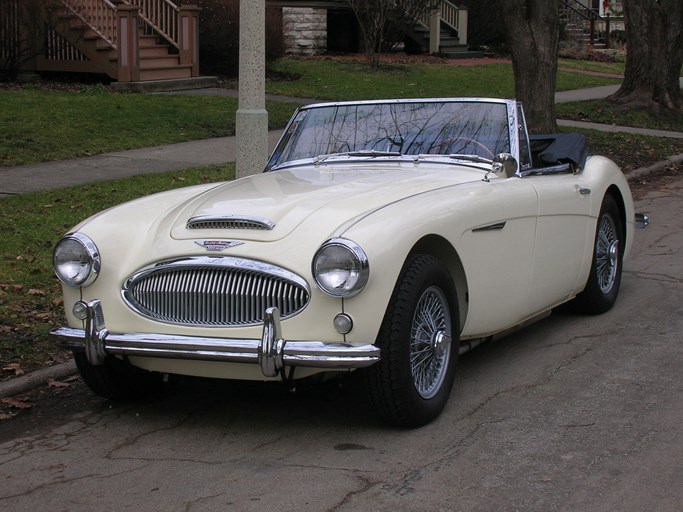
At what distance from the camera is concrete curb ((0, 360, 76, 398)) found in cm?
571

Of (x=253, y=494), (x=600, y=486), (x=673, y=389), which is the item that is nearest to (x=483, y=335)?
(x=673, y=389)

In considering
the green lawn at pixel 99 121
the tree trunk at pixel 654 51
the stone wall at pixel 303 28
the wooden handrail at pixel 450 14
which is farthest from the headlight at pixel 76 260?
the wooden handrail at pixel 450 14

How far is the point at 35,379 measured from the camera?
19.3ft

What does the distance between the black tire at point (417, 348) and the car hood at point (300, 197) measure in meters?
0.43

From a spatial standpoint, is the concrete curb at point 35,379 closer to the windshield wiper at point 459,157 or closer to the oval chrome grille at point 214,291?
the oval chrome grille at point 214,291

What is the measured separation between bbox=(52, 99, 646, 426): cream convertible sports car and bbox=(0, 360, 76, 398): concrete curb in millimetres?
554

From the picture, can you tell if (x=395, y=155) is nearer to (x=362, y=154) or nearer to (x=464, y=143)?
(x=362, y=154)

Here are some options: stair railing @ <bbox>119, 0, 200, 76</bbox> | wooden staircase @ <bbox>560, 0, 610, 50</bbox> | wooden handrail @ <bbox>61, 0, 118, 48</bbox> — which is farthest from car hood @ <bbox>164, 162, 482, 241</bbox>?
wooden staircase @ <bbox>560, 0, 610, 50</bbox>

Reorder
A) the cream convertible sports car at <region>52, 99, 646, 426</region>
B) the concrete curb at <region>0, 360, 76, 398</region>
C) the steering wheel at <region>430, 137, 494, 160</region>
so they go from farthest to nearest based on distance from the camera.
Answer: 1. the steering wheel at <region>430, 137, 494, 160</region>
2. the concrete curb at <region>0, 360, 76, 398</region>
3. the cream convertible sports car at <region>52, 99, 646, 426</region>

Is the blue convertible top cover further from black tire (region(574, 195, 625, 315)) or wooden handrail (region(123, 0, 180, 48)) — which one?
wooden handrail (region(123, 0, 180, 48))

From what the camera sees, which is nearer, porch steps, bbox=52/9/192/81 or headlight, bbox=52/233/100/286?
headlight, bbox=52/233/100/286

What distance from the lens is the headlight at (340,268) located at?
4633mm

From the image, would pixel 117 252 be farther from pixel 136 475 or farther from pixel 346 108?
pixel 346 108

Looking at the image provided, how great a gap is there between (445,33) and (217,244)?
27.8 metres
